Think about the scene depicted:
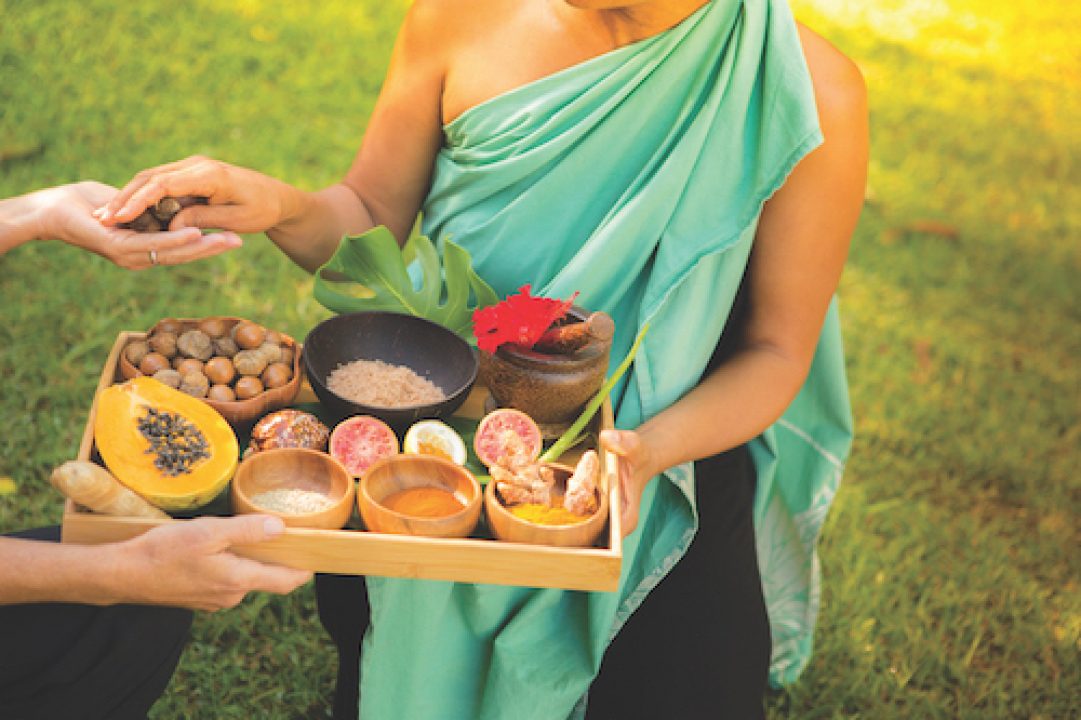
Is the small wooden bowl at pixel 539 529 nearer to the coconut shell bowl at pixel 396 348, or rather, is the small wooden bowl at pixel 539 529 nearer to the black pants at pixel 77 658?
the coconut shell bowl at pixel 396 348

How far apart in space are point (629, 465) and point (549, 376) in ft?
0.64

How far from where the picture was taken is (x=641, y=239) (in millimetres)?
1886

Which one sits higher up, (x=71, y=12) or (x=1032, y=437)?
(x=71, y=12)

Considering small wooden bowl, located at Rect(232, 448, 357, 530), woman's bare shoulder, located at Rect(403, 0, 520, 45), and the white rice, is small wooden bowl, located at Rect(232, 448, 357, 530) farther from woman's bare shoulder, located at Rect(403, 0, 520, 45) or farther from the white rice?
woman's bare shoulder, located at Rect(403, 0, 520, 45)

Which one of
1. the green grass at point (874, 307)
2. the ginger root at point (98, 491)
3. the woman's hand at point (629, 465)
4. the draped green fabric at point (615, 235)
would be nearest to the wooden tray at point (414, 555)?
the ginger root at point (98, 491)

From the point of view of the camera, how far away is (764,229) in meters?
1.97

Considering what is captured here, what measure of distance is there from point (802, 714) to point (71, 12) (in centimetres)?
449

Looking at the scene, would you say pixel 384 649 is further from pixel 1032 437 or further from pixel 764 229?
pixel 1032 437

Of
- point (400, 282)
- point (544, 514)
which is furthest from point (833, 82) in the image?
point (544, 514)

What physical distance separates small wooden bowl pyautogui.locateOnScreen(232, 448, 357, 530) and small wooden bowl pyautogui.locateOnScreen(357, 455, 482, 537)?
0.03 m

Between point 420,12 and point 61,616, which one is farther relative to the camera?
point 420,12

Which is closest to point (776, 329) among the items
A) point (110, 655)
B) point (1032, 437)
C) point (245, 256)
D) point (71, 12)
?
point (110, 655)

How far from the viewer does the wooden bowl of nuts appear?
1641mm

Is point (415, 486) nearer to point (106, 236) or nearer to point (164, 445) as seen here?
point (164, 445)
